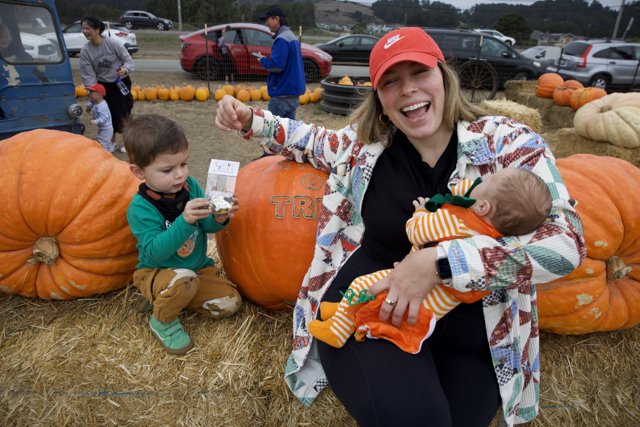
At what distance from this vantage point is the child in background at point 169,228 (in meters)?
2.01

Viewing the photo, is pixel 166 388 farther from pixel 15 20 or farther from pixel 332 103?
pixel 332 103

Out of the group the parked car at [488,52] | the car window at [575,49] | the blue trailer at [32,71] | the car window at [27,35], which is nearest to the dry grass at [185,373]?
the blue trailer at [32,71]

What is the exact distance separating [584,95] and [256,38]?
10.1 m

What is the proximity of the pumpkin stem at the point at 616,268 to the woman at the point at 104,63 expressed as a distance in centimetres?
681

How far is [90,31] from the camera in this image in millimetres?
6449

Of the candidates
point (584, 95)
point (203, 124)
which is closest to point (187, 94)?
point (203, 124)

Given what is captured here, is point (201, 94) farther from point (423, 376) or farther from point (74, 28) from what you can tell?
point (74, 28)

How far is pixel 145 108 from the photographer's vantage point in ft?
34.4

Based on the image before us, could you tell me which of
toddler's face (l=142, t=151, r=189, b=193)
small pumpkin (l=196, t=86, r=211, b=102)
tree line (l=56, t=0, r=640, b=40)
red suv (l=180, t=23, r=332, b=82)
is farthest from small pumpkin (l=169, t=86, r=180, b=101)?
tree line (l=56, t=0, r=640, b=40)

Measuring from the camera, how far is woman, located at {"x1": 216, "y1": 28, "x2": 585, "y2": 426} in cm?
159

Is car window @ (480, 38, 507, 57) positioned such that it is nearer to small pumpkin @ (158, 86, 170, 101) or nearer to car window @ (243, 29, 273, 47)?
car window @ (243, 29, 273, 47)

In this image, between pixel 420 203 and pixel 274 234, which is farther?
pixel 274 234

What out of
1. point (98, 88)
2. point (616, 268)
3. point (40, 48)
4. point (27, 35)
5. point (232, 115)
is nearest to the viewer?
point (232, 115)

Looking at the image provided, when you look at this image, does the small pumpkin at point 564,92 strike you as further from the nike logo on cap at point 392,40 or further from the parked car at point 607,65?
the nike logo on cap at point 392,40
